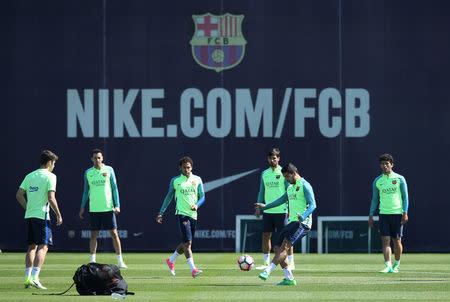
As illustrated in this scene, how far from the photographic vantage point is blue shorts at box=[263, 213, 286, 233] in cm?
1706

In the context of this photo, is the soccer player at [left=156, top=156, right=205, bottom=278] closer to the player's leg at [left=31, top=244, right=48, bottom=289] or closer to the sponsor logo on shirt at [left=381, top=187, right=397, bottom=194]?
the player's leg at [left=31, top=244, right=48, bottom=289]

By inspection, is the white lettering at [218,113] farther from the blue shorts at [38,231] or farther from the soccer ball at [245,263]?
the blue shorts at [38,231]

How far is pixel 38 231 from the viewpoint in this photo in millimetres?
12906

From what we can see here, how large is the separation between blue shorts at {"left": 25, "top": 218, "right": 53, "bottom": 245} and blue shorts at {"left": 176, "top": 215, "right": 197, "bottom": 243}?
9.14ft

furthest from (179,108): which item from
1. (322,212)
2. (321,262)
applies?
(321,262)

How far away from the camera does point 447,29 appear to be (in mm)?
22844

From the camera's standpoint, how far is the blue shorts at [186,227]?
49.4 feet

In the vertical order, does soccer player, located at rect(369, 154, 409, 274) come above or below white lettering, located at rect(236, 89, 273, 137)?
below

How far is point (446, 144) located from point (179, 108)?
22.3ft

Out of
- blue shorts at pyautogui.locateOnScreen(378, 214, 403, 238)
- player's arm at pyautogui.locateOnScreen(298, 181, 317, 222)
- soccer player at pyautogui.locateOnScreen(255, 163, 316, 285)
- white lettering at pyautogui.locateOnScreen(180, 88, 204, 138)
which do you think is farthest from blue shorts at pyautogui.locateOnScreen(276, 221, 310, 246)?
white lettering at pyautogui.locateOnScreen(180, 88, 204, 138)

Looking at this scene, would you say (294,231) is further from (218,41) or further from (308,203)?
(218,41)

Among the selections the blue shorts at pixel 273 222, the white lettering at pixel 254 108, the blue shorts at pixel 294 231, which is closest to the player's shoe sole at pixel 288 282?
the blue shorts at pixel 294 231

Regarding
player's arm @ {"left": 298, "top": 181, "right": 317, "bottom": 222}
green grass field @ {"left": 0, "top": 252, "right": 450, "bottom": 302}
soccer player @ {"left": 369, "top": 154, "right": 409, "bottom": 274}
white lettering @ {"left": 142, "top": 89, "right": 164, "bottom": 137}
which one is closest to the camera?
green grass field @ {"left": 0, "top": 252, "right": 450, "bottom": 302}

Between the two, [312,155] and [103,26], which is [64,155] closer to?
[103,26]
